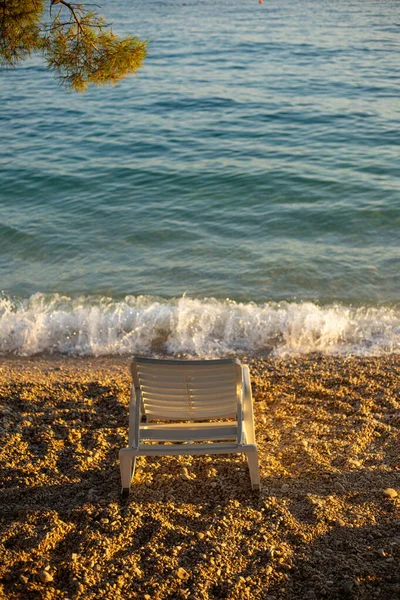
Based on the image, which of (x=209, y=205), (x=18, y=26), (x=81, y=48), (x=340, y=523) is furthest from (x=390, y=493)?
(x=209, y=205)

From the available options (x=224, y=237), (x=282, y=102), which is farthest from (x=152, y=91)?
(x=224, y=237)

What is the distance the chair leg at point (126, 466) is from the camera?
462 cm

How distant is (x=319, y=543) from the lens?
411 cm

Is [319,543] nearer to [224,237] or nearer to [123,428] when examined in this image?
[123,428]

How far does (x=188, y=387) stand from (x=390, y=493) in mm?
1557

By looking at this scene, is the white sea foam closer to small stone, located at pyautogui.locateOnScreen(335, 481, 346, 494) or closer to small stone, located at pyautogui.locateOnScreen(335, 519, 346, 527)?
small stone, located at pyautogui.locateOnScreen(335, 481, 346, 494)

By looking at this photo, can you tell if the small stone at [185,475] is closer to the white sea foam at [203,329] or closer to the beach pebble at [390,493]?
the beach pebble at [390,493]

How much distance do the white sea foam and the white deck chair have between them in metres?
2.56

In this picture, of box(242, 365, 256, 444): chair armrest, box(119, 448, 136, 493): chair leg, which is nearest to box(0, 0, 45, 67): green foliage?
box(242, 365, 256, 444): chair armrest

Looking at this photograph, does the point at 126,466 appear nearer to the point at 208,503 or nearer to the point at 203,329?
the point at 208,503

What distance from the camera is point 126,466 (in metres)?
4.62

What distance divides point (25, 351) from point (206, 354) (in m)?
2.14

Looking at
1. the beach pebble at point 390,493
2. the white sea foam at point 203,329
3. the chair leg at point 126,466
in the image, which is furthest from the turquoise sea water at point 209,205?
the chair leg at point 126,466

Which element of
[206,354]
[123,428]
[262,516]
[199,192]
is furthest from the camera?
[199,192]
